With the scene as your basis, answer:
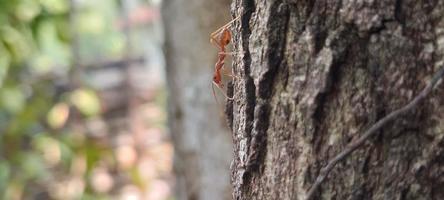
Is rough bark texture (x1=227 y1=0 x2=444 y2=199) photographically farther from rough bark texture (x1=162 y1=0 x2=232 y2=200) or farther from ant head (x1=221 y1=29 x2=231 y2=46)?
rough bark texture (x1=162 y1=0 x2=232 y2=200)

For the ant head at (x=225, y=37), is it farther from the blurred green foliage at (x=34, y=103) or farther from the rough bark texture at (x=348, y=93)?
the blurred green foliage at (x=34, y=103)

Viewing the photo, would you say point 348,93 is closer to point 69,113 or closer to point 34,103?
point 34,103

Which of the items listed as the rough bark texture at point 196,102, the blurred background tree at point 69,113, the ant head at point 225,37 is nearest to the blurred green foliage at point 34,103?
the blurred background tree at point 69,113

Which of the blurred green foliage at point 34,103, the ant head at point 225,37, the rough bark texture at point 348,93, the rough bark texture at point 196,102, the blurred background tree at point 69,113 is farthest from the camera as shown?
the blurred background tree at point 69,113

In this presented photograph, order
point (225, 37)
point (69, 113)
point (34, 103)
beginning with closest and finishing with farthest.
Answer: point (225, 37), point (34, 103), point (69, 113)

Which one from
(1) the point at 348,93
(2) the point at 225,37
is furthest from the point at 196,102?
(1) the point at 348,93

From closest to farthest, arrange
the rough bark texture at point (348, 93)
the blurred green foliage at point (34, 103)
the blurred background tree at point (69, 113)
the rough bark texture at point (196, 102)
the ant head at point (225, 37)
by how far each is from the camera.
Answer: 1. the rough bark texture at point (348, 93)
2. the ant head at point (225, 37)
3. the rough bark texture at point (196, 102)
4. the blurred green foliage at point (34, 103)
5. the blurred background tree at point (69, 113)

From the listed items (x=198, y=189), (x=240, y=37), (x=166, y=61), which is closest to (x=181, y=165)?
(x=198, y=189)
